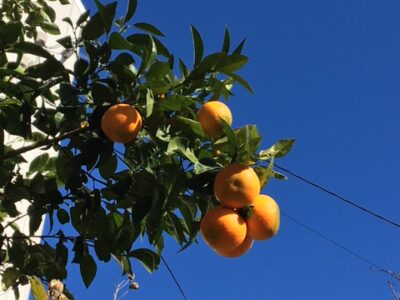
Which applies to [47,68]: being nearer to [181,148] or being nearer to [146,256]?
[181,148]

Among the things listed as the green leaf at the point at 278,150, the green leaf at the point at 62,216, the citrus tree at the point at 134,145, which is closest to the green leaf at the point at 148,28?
the citrus tree at the point at 134,145

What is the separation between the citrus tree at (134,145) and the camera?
1.09 metres

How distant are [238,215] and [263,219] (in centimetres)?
5

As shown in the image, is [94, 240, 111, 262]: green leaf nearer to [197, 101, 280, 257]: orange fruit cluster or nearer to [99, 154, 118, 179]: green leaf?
[99, 154, 118, 179]: green leaf

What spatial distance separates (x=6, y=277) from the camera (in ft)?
4.94

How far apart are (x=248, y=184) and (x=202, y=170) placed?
134mm

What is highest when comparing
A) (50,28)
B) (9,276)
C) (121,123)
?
(50,28)

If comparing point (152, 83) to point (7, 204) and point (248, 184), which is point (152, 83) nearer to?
point (248, 184)

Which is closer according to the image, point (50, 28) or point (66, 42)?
point (66, 42)

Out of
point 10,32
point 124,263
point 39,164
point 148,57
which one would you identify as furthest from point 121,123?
point 39,164

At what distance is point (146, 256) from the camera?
1448mm

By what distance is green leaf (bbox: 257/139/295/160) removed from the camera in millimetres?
1149

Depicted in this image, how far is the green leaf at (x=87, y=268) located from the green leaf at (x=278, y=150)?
58cm

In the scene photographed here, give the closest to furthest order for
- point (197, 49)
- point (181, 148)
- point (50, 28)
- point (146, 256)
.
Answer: point (181, 148)
point (197, 49)
point (146, 256)
point (50, 28)
